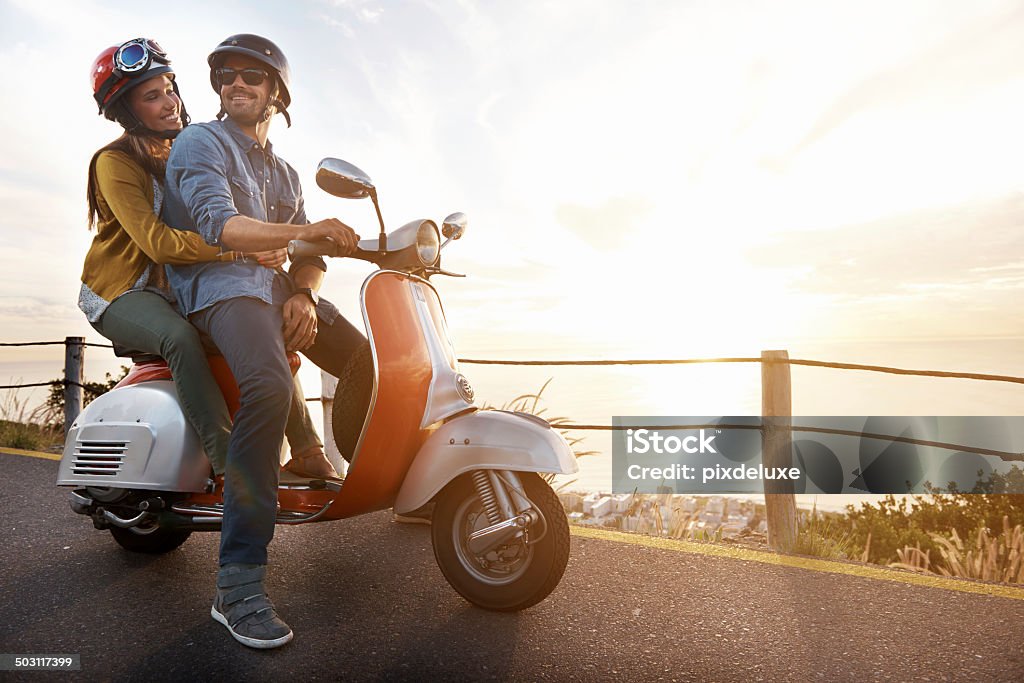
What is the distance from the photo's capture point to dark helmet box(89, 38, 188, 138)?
3004 millimetres

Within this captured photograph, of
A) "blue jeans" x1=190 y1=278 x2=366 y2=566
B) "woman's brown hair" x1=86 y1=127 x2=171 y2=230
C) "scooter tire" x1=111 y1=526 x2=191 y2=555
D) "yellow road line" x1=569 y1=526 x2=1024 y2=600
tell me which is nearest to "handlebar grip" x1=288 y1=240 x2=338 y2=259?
"blue jeans" x1=190 y1=278 x2=366 y2=566

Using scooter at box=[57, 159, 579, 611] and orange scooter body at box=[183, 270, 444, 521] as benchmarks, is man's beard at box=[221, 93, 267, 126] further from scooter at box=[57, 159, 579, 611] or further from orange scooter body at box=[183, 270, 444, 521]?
orange scooter body at box=[183, 270, 444, 521]

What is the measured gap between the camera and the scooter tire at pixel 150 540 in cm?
345

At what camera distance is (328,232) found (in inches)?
102

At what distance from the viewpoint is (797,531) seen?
4.54 metres

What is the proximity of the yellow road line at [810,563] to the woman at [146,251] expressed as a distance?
1.71 meters

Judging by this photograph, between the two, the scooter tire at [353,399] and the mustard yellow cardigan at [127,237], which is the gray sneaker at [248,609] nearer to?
the scooter tire at [353,399]

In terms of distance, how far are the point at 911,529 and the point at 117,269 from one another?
514cm

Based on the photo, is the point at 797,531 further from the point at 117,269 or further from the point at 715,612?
the point at 117,269

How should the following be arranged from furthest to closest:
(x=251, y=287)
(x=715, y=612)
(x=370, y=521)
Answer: (x=370, y=521) → (x=715, y=612) → (x=251, y=287)

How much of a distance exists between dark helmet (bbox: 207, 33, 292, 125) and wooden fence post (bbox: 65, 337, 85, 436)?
226 inches

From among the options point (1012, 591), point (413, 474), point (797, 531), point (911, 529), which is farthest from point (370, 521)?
point (911, 529)

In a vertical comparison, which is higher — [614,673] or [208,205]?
[208,205]

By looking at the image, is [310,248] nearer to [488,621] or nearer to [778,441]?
[488,621]
